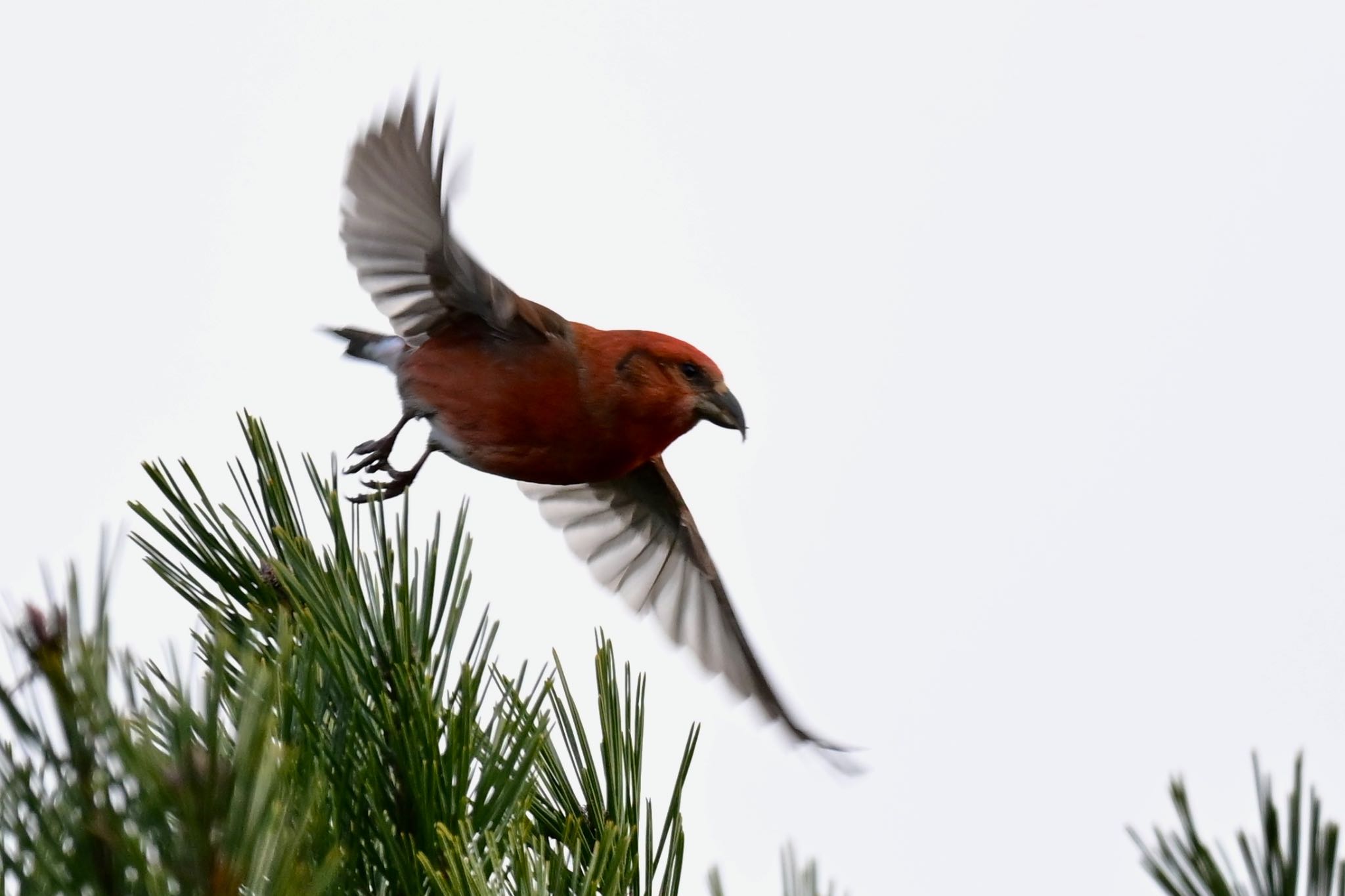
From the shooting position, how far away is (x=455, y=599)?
2176 mm

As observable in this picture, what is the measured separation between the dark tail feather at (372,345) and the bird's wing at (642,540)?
0.84 meters

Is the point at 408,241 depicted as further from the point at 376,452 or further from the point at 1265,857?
the point at 1265,857

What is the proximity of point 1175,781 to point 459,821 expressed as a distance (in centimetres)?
100

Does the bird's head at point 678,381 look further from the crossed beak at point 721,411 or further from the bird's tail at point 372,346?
the bird's tail at point 372,346

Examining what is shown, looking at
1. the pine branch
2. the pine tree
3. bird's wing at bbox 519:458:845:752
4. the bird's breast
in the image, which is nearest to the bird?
the bird's breast

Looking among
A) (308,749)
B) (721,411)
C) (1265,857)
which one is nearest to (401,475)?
(721,411)

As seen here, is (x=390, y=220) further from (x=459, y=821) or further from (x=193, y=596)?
(x=459, y=821)

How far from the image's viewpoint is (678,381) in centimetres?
433

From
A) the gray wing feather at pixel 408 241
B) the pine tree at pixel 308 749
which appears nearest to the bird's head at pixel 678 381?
the gray wing feather at pixel 408 241

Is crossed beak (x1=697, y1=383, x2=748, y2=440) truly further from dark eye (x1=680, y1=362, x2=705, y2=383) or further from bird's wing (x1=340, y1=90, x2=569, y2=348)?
bird's wing (x1=340, y1=90, x2=569, y2=348)

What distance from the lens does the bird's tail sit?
4.46m

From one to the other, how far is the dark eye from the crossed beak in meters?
0.05

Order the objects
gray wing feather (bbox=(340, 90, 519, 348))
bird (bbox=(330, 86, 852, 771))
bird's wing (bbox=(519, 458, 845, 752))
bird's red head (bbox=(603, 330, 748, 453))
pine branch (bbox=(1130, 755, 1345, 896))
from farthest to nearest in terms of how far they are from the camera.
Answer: bird's wing (bbox=(519, 458, 845, 752)) → bird's red head (bbox=(603, 330, 748, 453)) → bird (bbox=(330, 86, 852, 771)) → gray wing feather (bbox=(340, 90, 519, 348)) → pine branch (bbox=(1130, 755, 1345, 896))

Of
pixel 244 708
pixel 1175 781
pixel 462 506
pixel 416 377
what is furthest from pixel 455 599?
pixel 416 377
